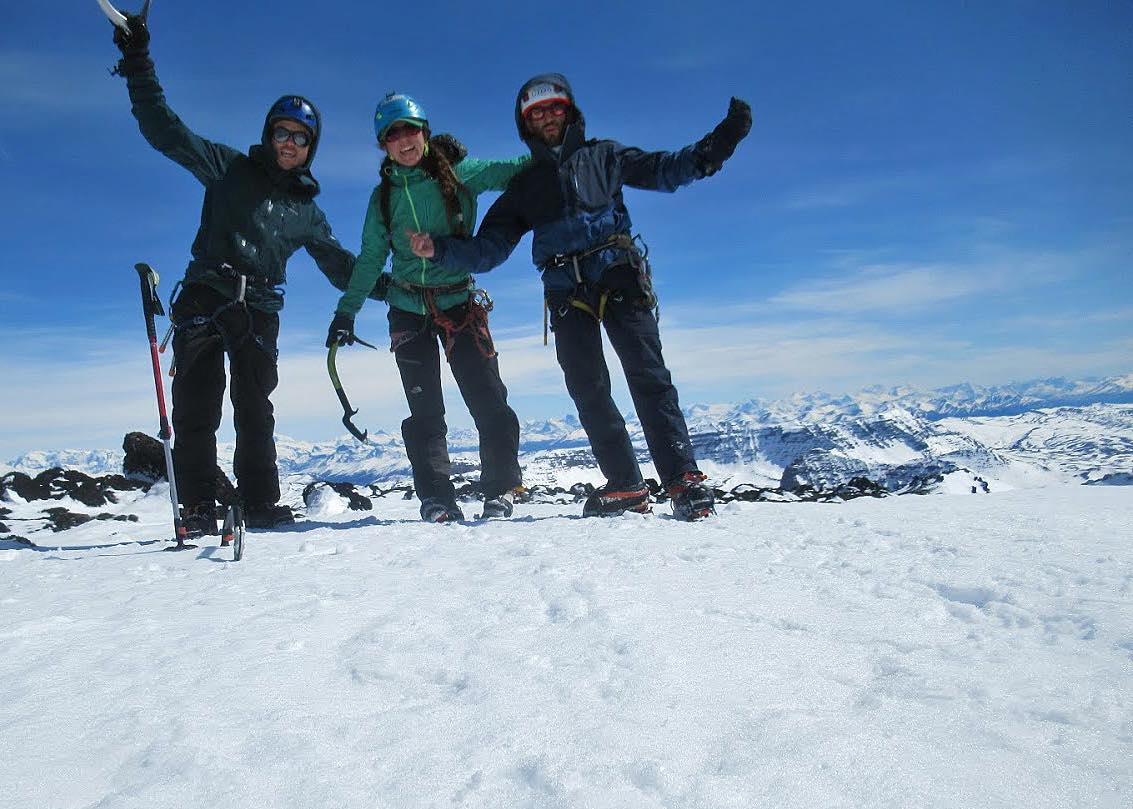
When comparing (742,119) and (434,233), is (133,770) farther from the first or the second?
(742,119)

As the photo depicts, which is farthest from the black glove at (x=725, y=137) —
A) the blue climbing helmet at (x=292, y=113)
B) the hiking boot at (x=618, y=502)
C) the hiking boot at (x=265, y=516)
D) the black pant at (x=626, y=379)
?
the hiking boot at (x=265, y=516)

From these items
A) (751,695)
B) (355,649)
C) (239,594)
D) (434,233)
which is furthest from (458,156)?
(751,695)

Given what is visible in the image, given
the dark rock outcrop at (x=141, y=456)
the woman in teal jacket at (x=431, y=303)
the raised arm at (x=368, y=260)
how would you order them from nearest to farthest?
the woman in teal jacket at (x=431, y=303) → the raised arm at (x=368, y=260) → the dark rock outcrop at (x=141, y=456)

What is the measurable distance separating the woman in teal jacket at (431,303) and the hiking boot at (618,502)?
778 millimetres

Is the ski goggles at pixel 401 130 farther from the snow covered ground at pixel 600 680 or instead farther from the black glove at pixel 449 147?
the snow covered ground at pixel 600 680

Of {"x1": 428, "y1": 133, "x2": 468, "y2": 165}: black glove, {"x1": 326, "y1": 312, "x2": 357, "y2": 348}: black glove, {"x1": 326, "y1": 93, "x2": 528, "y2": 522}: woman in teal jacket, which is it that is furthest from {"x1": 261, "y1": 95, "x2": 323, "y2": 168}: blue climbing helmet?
{"x1": 326, "y1": 312, "x2": 357, "y2": 348}: black glove

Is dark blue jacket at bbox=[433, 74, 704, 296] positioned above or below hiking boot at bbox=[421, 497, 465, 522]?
above

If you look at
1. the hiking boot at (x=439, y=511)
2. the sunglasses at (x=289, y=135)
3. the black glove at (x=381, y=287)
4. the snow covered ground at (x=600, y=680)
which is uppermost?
the sunglasses at (x=289, y=135)

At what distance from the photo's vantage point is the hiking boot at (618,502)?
193 inches

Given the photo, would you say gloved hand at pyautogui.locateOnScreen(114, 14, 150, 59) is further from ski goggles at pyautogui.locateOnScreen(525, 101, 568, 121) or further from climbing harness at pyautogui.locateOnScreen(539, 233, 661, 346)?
climbing harness at pyautogui.locateOnScreen(539, 233, 661, 346)

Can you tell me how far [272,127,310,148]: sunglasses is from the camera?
5.42 metres

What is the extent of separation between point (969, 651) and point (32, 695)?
8.29 feet

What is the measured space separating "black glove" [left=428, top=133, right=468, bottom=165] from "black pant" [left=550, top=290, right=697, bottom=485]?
1.57m

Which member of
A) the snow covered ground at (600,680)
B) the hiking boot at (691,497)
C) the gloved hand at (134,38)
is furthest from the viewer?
the gloved hand at (134,38)
